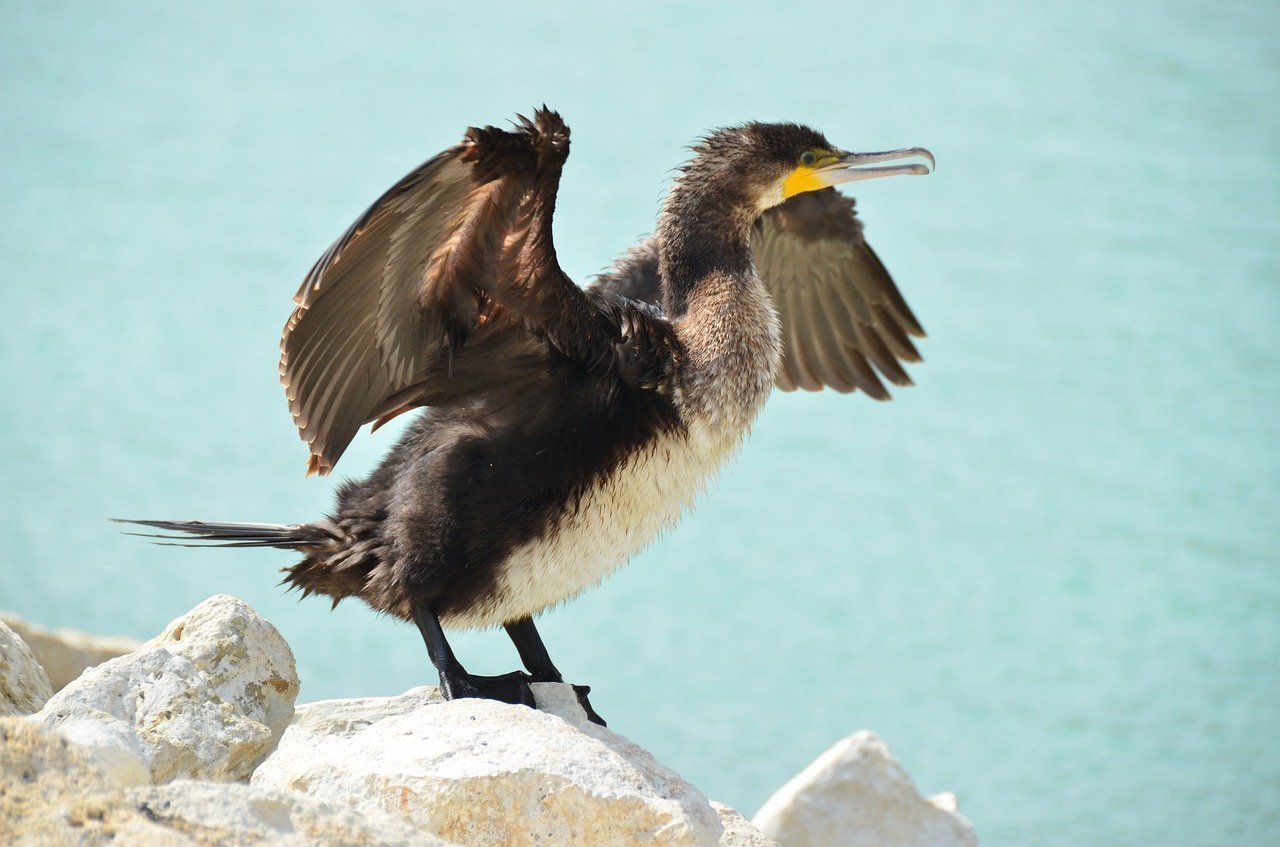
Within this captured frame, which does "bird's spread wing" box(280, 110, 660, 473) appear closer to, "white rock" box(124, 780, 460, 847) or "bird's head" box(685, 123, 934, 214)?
"bird's head" box(685, 123, 934, 214)

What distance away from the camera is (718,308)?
3.16 metres

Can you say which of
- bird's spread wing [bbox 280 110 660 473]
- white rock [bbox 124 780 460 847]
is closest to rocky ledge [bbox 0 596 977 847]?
white rock [bbox 124 780 460 847]

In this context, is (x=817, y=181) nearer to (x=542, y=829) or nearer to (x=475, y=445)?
(x=475, y=445)

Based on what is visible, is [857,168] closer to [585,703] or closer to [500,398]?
[500,398]

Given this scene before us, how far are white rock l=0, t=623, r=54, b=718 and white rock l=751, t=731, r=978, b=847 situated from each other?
2.07m

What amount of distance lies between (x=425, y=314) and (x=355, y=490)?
1.55ft

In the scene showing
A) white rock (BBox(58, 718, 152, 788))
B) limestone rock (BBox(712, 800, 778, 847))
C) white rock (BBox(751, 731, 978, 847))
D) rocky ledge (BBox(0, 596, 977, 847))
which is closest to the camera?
rocky ledge (BBox(0, 596, 977, 847))

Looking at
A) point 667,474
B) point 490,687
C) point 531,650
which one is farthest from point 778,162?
point 490,687

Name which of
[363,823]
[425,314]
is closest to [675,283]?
[425,314]

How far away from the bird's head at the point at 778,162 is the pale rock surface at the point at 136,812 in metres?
1.85

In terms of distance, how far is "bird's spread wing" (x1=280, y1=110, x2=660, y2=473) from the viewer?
8.78 feet

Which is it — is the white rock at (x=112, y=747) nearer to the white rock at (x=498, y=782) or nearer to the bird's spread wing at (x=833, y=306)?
the white rock at (x=498, y=782)

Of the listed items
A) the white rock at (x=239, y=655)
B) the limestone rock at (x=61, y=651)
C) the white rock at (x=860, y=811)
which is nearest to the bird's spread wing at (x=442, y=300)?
the white rock at (x=239, y=655)

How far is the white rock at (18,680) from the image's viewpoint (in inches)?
113
